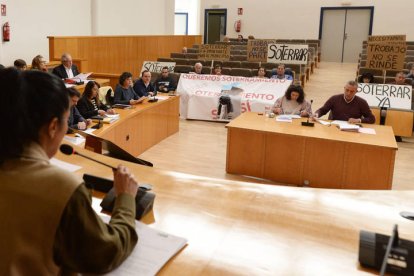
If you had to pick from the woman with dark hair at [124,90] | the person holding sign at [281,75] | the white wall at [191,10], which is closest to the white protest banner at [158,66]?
the person holding sign at [281,75]

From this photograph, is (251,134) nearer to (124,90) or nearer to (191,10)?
(124,90)

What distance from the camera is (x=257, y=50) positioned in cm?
983

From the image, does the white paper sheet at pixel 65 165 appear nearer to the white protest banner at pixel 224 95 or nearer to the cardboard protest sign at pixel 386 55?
the white protest banner at pixel 224 95

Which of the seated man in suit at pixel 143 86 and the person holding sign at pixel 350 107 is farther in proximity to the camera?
the seated man in suit at pixel 143 86

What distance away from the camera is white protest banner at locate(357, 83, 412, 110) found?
777 centimetres

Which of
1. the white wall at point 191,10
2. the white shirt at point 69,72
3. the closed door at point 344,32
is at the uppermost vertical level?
the white wall at point 191,10

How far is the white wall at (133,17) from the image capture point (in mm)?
12625

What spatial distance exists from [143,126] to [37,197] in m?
5.29

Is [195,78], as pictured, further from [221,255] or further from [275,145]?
[221,255]

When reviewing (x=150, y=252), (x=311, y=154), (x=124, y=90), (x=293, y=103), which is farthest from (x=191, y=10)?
(x=150, y=252)

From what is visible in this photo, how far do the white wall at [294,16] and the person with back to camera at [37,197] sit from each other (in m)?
15.8

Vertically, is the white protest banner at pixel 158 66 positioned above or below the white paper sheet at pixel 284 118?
above

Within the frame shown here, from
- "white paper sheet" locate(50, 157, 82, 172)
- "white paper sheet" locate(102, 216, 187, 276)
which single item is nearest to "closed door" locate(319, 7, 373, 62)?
"white paper sheet" locate(50, 157, 82, 172)

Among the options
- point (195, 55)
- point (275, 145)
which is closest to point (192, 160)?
point (275, 145)
